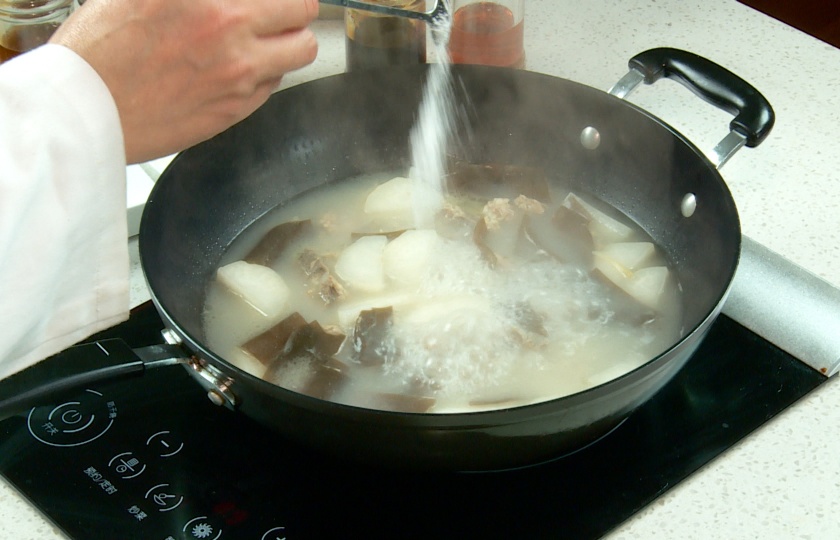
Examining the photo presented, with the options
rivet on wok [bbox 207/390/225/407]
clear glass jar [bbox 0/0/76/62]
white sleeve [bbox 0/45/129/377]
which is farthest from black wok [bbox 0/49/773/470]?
clear glass jar [bbox 0/0/76/62]

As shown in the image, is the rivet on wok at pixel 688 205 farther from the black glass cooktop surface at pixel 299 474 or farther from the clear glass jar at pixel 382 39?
the clear glass jar at pixel 382 39

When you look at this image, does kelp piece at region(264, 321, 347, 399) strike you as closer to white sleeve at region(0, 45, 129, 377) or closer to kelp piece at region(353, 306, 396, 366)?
kelp piece at region(353, 306, 396, 366)

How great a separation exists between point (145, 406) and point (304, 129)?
46 cm

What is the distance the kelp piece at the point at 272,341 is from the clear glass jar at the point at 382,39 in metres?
0.44

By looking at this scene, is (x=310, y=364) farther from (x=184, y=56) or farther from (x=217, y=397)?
(x=184, y=56)

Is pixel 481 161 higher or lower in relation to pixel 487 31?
lower

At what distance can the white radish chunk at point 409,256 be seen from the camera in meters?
1.07

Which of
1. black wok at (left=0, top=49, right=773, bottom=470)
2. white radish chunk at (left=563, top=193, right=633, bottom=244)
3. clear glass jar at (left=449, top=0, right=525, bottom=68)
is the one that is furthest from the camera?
clear glass jar at (left=449, top=0, right=525, bottom=68)

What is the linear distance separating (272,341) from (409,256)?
0.21 metres

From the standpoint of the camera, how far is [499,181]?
3.94 ft

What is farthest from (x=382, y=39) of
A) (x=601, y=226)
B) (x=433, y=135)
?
(x=601, y=226)

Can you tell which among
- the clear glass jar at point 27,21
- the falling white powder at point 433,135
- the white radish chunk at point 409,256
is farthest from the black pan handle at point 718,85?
the clear glass jar at point 27,21

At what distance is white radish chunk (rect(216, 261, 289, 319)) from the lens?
105 cm

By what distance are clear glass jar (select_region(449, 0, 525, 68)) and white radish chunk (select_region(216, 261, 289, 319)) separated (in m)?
0.46
